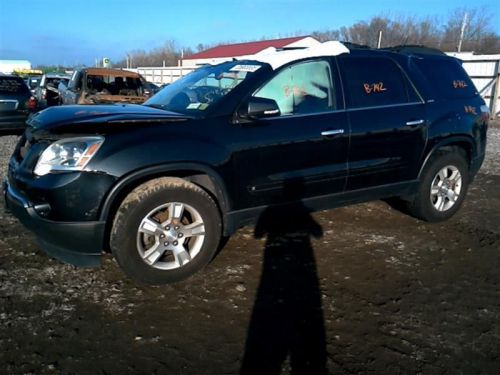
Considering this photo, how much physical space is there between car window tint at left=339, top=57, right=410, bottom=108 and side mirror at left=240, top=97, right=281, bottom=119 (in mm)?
959

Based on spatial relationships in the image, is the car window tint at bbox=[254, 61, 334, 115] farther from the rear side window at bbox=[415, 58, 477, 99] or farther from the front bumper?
the front bumper

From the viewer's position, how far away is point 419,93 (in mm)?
4797

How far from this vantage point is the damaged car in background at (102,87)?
1036 centimetres

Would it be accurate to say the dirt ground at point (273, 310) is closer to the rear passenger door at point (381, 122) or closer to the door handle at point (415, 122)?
the rear passenger door at point (381, 122)

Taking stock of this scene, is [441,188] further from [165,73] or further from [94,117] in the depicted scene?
[165,73]

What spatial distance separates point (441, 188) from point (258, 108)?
266cm

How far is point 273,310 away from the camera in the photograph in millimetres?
3225

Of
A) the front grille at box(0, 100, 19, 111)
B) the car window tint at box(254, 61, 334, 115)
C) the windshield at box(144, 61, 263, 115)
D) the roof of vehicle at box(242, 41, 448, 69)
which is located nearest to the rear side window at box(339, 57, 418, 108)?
the roof of vehicle at box(242, 41, 448, 69)

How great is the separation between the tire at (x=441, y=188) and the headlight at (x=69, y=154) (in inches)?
137

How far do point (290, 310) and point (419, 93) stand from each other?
114 inches

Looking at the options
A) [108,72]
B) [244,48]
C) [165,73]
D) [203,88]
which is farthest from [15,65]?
[203,88]

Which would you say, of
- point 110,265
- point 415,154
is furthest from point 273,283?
point 415,154

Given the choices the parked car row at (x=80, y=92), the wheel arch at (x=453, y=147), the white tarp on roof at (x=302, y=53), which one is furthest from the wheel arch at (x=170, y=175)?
the parked car row at (x=80, y=92)

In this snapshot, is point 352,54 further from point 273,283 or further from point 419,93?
point 273,283
